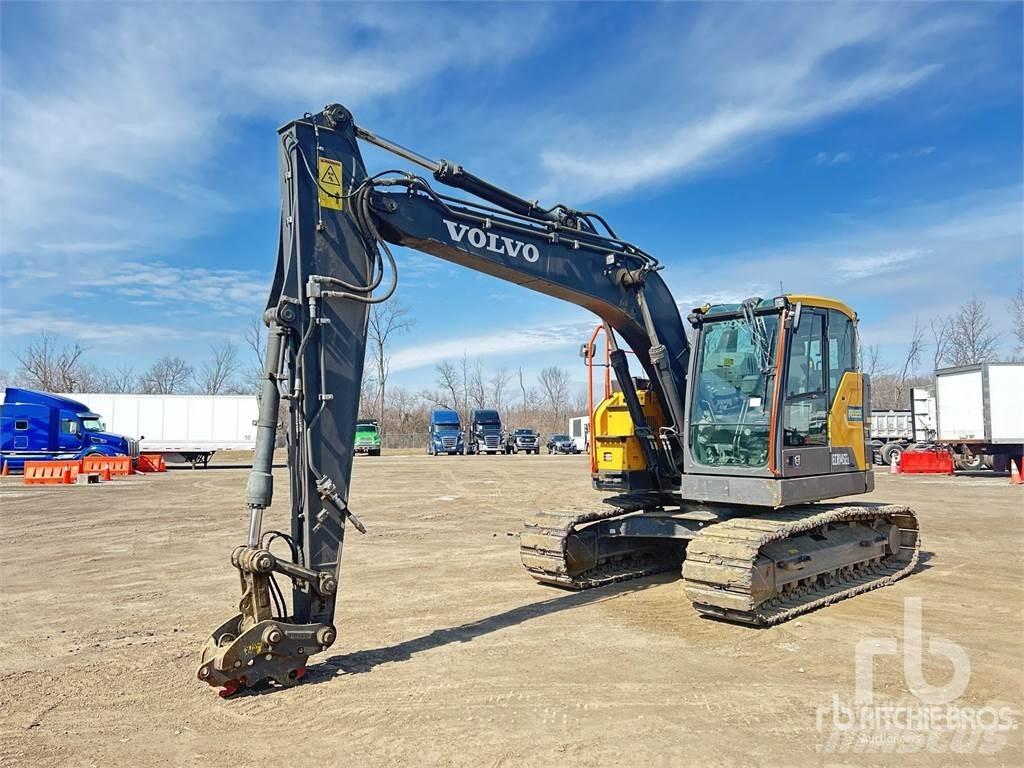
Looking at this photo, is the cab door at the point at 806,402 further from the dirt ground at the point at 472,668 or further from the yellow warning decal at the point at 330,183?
the yellow warning decal at the point at 330,183

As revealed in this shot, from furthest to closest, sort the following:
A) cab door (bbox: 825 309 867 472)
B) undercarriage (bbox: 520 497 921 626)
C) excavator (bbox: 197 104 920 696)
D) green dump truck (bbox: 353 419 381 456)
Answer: green dump truck (bbox: 353 419 381 456) < cab door (bbox: 825 309 867 472) < undercarriage (bbox: 520 497 921 626) < excavator (bbox: 197 104 920 696)

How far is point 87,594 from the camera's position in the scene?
919 centimetres

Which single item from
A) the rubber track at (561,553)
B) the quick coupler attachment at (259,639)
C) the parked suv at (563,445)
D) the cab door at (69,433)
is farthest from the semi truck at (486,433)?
the quick coupler attachment at (259,639)

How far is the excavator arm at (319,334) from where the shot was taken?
18.7ft

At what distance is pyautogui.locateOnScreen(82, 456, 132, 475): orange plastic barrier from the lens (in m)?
27.9

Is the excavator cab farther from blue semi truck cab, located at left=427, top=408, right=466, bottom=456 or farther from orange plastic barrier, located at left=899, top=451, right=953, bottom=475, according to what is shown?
blue semi truck cab, located at left=427, top=408, right=466, bottom=456

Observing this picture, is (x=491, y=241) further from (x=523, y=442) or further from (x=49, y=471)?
(x=523, y=442)

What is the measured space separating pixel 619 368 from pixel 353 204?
4003mm

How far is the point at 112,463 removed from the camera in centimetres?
2888

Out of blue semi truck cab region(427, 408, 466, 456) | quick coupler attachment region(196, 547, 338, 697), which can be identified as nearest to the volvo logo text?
quick coupler attachment region(196, 547, 338, 697)

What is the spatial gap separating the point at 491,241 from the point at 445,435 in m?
44.0

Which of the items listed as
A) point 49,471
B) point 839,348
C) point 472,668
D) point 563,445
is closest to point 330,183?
point 472,668

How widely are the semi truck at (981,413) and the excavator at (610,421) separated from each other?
20231 mm

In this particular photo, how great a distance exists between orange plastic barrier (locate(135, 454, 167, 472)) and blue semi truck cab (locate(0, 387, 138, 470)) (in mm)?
1898
